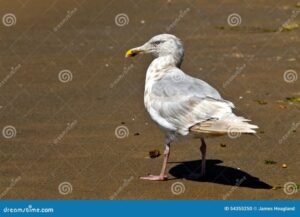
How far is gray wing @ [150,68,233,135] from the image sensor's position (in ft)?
30.0

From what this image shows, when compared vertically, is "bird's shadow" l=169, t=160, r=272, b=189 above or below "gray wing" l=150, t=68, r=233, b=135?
below

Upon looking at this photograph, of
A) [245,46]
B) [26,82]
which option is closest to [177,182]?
[26,82]

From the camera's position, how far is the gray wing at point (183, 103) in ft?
30.0

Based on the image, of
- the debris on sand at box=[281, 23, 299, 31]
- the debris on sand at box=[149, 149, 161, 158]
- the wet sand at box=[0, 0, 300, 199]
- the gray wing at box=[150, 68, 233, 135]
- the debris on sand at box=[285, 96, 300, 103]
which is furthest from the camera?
the debris on sand at box=[281, 23, 299, 31]

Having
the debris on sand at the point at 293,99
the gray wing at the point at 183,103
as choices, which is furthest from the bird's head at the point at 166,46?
the debris on sand at the point at 293,99

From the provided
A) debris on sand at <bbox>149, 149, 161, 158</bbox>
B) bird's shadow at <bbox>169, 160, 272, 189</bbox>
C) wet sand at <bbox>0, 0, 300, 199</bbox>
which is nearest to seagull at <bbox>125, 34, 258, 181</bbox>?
bird's shadow at <bbox>169, 160, 272, 189</bbox>

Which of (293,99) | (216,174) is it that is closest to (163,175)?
(216,174)

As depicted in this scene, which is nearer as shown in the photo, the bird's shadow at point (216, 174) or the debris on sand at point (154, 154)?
the bird's shadow at point (216, 174)

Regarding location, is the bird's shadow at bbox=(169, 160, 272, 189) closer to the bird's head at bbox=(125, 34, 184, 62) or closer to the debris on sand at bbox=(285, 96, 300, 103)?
the bird's head at bbox=(125, 34, 184, 62)

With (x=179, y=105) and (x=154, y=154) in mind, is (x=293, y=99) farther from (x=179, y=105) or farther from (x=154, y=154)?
(x=179, y=105)

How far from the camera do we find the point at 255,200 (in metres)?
8.86

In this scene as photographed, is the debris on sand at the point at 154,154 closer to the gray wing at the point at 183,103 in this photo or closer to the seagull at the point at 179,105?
the seagull at the point at 179,105

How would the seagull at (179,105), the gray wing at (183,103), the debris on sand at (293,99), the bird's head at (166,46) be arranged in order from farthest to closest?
the debris on sand at (293,99) → the bird's head at (166,46) → the gray wing at (183,103) → the seagull at (179,105)

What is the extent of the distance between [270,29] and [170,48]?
8.13 metres
